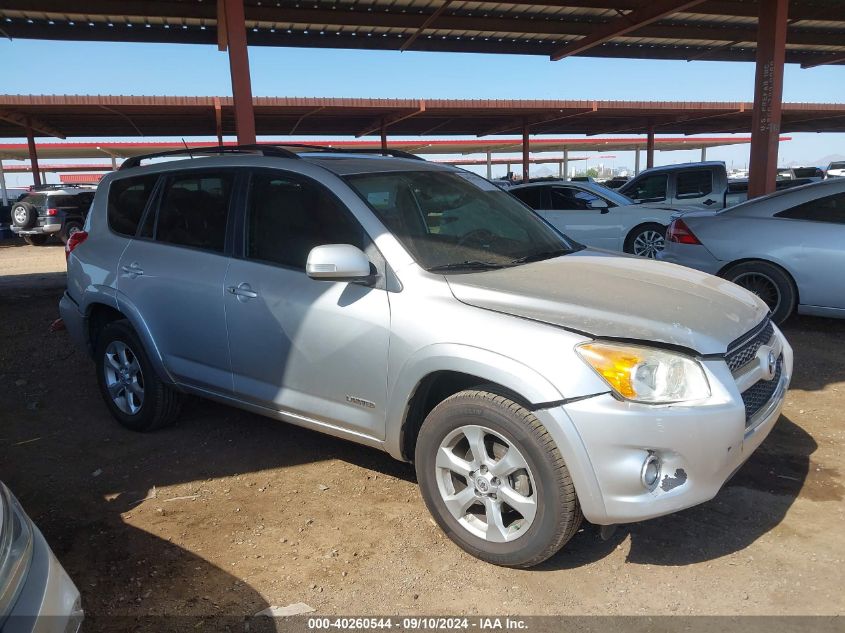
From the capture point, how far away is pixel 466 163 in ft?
165

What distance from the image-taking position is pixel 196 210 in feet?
13.3

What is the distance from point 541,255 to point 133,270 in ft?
8.53

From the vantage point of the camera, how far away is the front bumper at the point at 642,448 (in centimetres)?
245

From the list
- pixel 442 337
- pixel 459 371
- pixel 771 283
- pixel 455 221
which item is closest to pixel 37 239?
pixel 455 221

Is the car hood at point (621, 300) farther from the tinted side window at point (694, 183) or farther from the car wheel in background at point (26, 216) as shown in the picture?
the car wheel in background at point (26, 216)

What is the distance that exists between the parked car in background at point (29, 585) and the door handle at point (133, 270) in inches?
91.4

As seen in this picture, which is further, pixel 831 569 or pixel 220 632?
pixel 831 569

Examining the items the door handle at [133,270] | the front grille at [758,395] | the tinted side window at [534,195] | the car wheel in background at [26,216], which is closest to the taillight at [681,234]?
the front grille at [758,395]

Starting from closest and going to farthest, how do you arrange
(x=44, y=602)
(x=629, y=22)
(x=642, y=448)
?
(x=44, y=602)
(x=642, y=448)
(x=629, y=22)

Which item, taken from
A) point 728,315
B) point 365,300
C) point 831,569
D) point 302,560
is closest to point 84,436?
point 302,560

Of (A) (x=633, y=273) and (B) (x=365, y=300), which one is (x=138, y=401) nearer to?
(B) (x=365, y=300)

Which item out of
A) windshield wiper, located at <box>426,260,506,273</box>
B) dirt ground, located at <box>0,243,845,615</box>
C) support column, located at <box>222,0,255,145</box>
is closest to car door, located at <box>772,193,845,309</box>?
dirt ground, located at <box>0,243,845,615</box>

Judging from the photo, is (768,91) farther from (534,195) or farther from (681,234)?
(681,234)

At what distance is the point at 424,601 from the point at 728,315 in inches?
72.8
